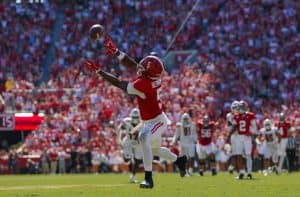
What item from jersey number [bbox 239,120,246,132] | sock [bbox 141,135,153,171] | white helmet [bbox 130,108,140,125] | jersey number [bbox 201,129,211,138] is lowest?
sock [bbox 141,135,153,171]

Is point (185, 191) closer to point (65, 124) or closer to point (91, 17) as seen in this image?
point (65, 124)

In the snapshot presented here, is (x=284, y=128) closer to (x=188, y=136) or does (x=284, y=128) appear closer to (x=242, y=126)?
(x=188, y=136)

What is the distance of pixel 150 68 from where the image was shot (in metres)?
14.6

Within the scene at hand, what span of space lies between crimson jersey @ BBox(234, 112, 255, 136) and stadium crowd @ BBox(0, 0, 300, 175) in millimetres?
7567

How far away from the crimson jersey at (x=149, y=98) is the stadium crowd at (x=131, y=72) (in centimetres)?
1506

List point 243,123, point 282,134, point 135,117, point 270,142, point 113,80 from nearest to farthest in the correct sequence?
point 113,80
point 243,123
point 135,117
point 282,134
point 270,142

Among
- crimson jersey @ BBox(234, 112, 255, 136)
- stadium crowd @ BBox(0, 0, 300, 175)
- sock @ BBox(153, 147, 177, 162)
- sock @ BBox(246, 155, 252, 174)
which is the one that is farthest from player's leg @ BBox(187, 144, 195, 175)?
sock @ BBox(153, 147, 177, 162)

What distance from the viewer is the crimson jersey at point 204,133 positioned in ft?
84.9

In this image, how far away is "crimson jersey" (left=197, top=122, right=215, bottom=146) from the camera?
84.9 ft

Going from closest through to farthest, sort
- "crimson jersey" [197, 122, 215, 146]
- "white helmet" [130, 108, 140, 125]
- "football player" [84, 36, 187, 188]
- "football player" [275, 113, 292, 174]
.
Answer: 1. "football player" [84, 36, 187, 188]
2. "white helmet" [130, 108, 140, 125]
3. "crimson jersey" [197, 122, 215, 146]
4. "football player" [275, 113, 292, 174]

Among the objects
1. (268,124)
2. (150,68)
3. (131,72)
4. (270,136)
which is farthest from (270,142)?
(150,68)

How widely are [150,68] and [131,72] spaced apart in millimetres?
20458

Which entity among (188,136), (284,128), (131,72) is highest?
(131,72)

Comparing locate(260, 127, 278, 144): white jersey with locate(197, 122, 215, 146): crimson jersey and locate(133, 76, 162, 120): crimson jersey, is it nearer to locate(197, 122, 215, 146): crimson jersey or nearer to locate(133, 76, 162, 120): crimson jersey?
locate(197, 122, 215, 146): crimson jersey
